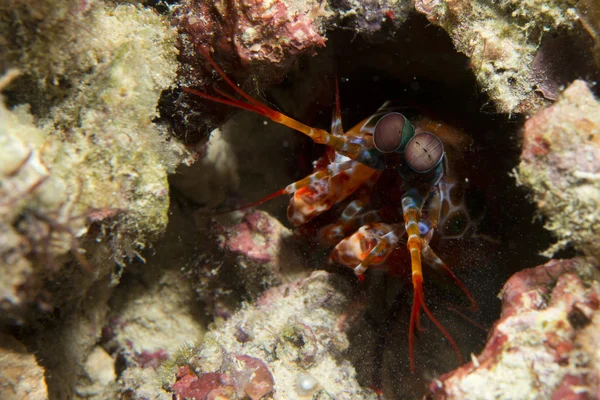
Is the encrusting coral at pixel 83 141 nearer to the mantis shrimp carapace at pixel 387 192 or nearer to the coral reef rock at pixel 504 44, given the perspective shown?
the mantis shrimp carapace at pixel 387 192

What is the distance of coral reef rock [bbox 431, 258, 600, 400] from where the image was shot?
171 centimetres

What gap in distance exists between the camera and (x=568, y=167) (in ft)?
6.15

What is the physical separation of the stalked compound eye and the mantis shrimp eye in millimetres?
88

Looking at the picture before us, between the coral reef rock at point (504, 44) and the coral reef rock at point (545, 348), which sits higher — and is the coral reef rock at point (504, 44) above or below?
above

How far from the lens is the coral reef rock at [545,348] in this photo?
1.71 m

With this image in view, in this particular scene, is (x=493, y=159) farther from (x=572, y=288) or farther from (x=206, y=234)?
(x=206, y=234)

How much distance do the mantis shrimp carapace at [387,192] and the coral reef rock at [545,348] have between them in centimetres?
56

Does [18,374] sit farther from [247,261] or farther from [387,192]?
[387,192]

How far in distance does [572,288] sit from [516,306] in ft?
0.88

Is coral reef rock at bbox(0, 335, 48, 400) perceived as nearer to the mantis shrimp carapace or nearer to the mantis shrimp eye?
the mantis shrimp carapace

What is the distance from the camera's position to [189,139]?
303 centimetres

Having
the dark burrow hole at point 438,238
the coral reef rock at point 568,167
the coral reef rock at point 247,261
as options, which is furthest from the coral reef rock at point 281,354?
the coral reef rock at point 568,167

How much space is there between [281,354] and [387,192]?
4.89ft

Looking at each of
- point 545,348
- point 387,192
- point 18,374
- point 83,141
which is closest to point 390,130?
point 387,192
